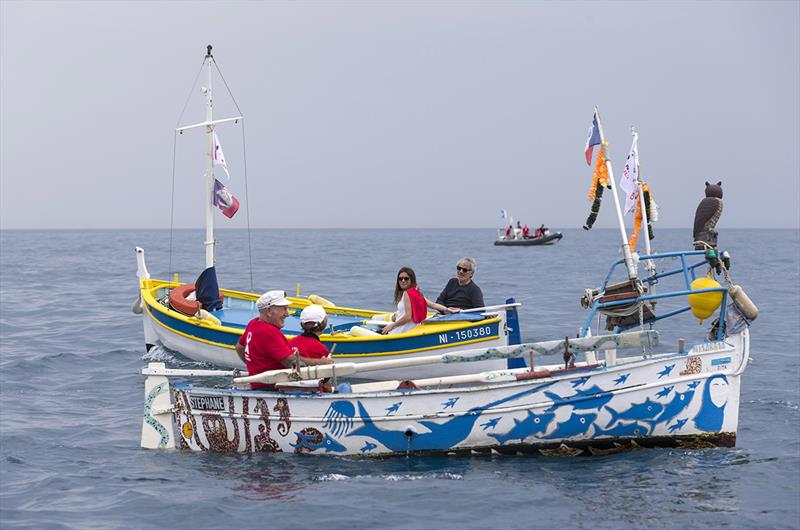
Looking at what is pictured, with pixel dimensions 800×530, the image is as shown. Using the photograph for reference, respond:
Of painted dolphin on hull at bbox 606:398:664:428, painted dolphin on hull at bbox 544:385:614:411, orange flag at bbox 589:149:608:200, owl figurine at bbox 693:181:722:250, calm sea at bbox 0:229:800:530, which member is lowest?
calm sea at bbox 0:229:800:530

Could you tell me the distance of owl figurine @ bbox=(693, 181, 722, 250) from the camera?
1112cm

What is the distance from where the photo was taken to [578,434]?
34.7 ft

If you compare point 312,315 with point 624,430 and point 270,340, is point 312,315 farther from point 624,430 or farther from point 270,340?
point 624,430

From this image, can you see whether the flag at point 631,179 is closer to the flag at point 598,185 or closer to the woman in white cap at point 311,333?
the flag at point 598,185

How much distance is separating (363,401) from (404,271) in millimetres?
4343

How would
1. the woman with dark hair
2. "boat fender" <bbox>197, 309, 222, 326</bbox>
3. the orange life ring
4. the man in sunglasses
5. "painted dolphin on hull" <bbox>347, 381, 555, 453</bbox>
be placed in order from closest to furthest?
"painted dolphin on hull" <bbox>347, 381, 555, 453</bbox>, the woman with dark hair, the man in sunglasses, "boat fender" <bbox>197, 309, 222, 326</bbox>, the orange life ring

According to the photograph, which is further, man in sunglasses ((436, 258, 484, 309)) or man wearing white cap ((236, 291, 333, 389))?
man in sunglasses ((436, 258, 484, 309))

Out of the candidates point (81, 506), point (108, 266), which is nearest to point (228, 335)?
point (81, 506)

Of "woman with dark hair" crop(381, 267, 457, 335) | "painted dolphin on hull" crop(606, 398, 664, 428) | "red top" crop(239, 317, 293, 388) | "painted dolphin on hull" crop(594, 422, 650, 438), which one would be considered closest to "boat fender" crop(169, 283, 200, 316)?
"woman with dark hair" crop(381, 267, 457, 335)

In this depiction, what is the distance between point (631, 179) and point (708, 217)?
1.24 m

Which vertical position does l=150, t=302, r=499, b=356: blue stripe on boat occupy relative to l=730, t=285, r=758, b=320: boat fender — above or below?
below

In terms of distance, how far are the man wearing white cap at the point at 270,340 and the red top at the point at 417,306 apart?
4.69 metres

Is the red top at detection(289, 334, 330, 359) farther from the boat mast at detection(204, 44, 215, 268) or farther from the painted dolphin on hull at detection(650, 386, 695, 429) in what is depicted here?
the boat mast at detection(204, 44, 215, 268)

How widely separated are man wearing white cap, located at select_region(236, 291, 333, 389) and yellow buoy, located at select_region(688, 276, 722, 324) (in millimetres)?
4496
